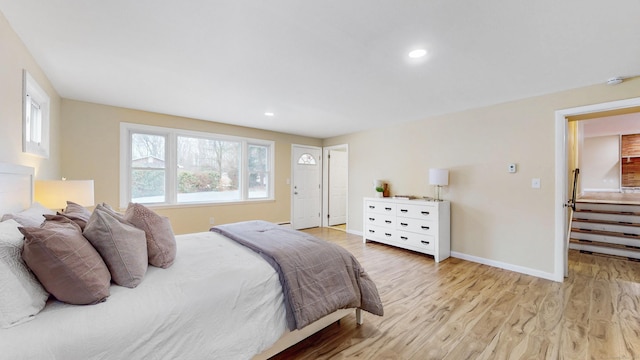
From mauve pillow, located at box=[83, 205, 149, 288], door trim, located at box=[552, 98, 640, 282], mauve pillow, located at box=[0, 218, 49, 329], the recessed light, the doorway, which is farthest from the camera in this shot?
the doorway

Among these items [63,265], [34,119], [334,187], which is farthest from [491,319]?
[34,119]

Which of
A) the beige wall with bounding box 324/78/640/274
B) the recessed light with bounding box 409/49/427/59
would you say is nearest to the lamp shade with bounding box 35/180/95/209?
the recessed light with bounding box 409/49/427/59

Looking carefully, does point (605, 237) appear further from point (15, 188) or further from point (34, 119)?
point (34, 119)

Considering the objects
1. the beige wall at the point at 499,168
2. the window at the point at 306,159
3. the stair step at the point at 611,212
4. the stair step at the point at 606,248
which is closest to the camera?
the beige wall at the point at 499,168

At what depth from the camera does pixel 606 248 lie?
393 centimetres

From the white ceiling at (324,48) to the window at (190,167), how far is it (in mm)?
891

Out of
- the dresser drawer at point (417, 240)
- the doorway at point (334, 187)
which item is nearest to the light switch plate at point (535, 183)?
the dresser drawer at point (417, 240)

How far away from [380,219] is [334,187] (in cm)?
213

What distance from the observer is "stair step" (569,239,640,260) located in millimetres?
3717

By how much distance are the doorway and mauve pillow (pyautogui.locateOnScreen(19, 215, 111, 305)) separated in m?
5.17

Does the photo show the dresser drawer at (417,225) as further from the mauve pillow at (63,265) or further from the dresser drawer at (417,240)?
the mauve pillow at (63,265)

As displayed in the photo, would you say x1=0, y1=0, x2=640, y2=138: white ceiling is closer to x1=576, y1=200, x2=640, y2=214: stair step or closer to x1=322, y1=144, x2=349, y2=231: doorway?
x1=322, y1=144, x2=349, y2=231: doorway

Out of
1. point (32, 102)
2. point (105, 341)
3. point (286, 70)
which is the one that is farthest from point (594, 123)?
point (32, 102)

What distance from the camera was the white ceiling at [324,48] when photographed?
161 centimetres
